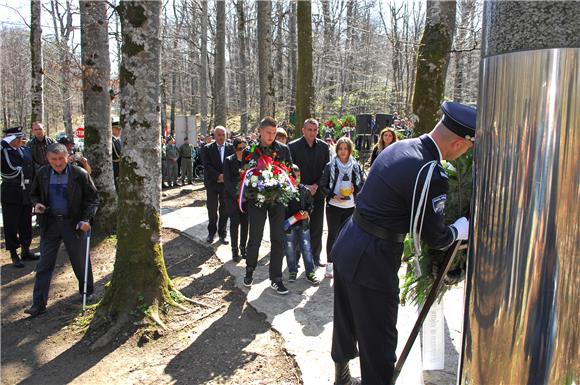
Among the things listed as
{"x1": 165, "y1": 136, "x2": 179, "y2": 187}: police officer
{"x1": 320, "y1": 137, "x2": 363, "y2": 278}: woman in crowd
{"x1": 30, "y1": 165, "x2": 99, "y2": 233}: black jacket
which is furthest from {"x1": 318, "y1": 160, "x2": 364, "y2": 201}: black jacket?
{"x1": 165, "y1": 136, "x2": 179, "y2": 187}: police officer

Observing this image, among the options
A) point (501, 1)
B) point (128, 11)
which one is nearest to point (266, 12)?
point (128, 11)

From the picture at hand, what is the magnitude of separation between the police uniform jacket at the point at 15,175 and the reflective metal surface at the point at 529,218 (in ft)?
26.9

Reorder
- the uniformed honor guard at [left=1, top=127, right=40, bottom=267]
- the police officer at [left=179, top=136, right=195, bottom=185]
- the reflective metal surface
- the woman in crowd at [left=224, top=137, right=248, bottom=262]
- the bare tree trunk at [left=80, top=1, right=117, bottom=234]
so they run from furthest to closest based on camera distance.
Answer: the police officer at [left=179, top=136, right=195, bottom=185], the bare tree trunk at [left=80, top=1, right=117, bottom=234], the uniformed honor guard at [left=1, top=127, right=40, bottom=267], the woman in crowd at [left=224, top=137, right=248, bottom=262], the reflective metal surface

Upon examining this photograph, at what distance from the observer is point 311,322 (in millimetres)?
4965

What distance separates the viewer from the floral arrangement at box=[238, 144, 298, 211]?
228 inches

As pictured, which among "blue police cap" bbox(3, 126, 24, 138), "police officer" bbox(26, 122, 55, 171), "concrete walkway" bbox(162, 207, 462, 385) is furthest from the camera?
"police officer" bbox(26, 122, 55, 171)

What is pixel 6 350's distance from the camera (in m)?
5.02

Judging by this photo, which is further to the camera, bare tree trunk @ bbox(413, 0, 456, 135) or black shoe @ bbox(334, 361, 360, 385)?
bare tree trunk @ bbox(413, 0, 456, 135)

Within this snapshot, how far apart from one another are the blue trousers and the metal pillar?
18.3 ft

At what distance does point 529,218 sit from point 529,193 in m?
0.08

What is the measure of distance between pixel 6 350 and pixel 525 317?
17.7 ft

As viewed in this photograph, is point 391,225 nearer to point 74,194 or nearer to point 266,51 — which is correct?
point 74,194

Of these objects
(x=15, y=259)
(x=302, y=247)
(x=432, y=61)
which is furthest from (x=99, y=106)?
(x=432, y=61)

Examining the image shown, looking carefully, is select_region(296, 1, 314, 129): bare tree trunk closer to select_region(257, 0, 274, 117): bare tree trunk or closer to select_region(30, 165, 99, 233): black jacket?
select_region(257, 0, 274, 117): bare tree trunk
